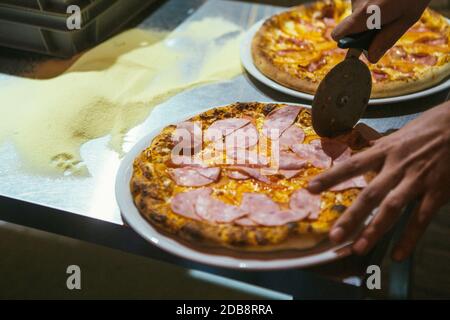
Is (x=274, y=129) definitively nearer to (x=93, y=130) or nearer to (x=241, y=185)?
(x=241, y=185)

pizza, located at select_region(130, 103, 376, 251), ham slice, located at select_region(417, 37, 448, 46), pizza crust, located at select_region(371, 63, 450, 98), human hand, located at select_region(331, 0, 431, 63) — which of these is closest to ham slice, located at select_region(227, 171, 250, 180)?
pizza, located at select_region(130, 103, 376, 251)

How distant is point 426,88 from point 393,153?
701mm

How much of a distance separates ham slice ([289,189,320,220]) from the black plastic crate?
1.16 meters

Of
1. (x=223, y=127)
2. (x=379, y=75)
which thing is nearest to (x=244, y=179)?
(x=223, y=127)

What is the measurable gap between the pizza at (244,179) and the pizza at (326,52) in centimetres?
32

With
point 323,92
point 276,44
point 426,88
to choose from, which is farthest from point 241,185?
point 276,44

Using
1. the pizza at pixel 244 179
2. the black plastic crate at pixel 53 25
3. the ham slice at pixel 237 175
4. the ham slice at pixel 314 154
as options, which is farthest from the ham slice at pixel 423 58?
the black plastic crate at pixel 53 25

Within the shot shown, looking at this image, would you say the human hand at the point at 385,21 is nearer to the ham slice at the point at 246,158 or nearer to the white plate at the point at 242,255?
the ham slice at the point at 246,158

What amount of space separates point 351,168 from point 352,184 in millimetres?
115

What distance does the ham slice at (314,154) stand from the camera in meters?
1.28

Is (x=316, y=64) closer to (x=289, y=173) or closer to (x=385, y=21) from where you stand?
(x=385, y=21)

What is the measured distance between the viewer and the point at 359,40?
1372 mm

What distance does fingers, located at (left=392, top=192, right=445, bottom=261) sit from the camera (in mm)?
1077

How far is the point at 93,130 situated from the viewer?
160 centimetres
